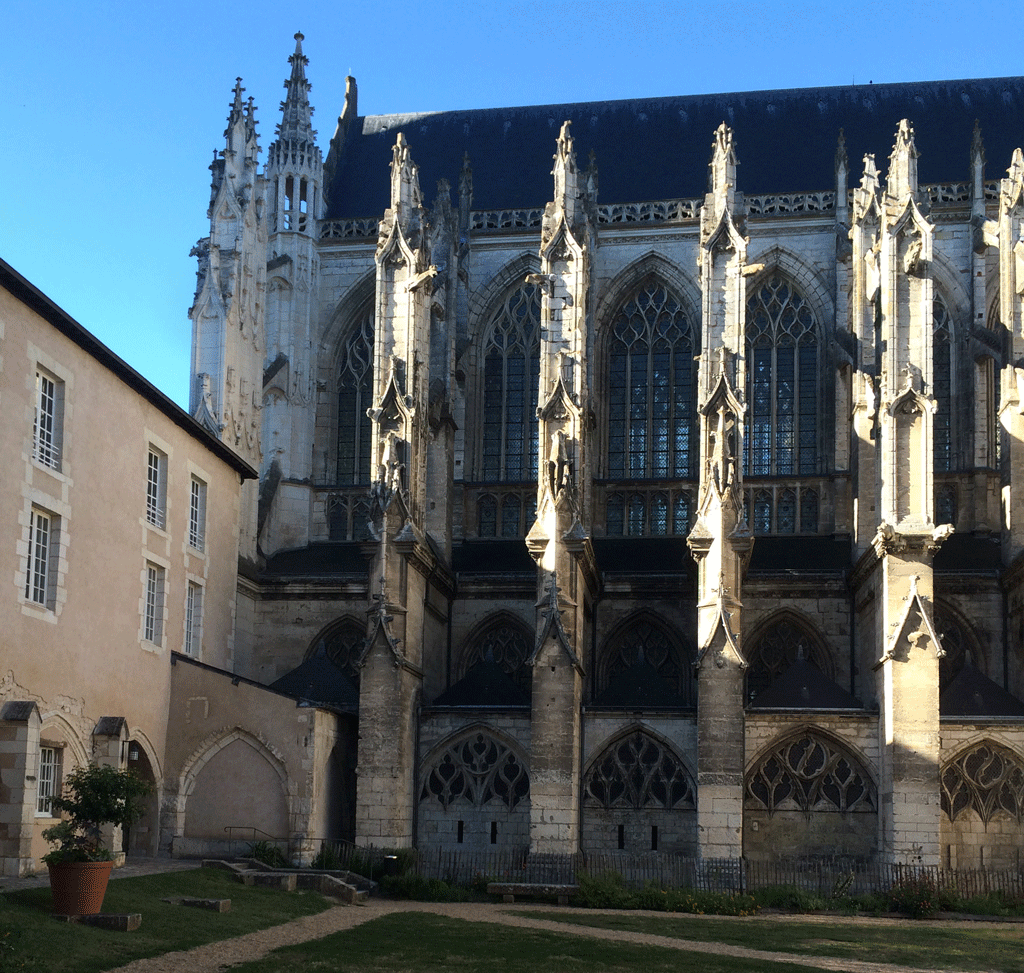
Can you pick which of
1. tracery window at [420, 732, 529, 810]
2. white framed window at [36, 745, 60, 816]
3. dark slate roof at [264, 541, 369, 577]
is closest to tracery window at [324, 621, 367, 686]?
dark slate roof at [264, 541, 369, 577]

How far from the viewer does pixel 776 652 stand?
32875 mm

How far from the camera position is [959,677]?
29609 mm

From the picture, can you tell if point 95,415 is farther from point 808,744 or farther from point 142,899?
point 808,744

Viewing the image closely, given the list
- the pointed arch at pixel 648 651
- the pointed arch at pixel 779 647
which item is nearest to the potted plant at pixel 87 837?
the pointed arch at pixel 648 651

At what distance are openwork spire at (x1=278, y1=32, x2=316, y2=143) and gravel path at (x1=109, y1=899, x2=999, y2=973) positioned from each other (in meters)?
22.0

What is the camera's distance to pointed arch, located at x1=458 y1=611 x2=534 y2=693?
3378 centimetres

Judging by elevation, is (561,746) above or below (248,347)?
below

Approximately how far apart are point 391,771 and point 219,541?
649 cm

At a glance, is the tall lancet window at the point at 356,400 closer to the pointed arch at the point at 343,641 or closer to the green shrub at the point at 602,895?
the pointed arch at the point at 343,641

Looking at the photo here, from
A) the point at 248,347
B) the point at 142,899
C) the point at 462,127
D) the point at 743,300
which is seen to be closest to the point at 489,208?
the point at 462,127

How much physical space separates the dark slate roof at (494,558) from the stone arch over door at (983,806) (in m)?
10.3

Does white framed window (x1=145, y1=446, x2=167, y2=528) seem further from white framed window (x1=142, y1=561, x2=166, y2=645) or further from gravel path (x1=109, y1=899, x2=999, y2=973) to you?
gravel path (x1=109, y1=899, x2=999, y2=973)

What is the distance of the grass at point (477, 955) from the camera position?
16.7 meters

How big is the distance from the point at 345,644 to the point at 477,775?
610 cm
